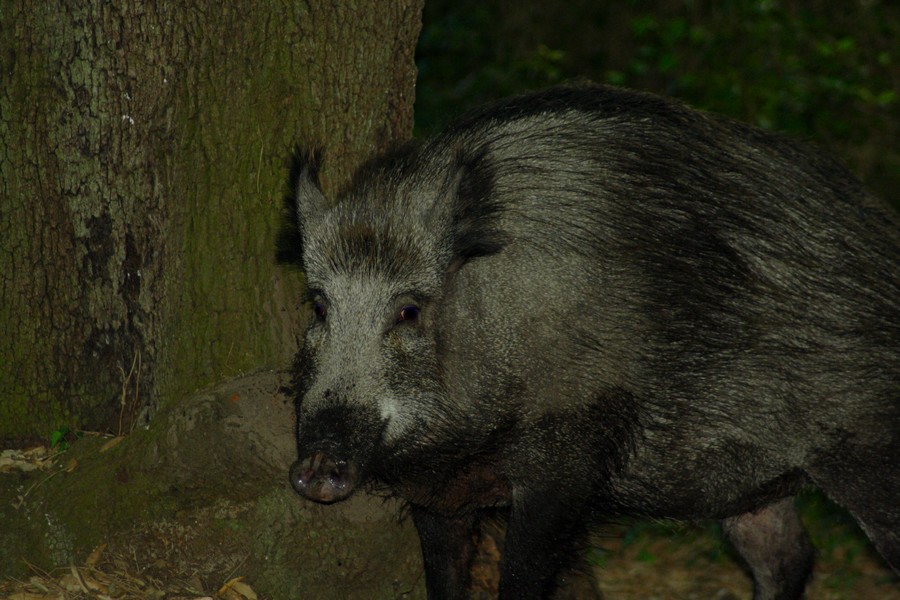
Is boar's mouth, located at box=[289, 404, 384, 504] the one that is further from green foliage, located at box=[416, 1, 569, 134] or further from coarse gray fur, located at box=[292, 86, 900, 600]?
green foliage, located at box=[416, 1, 569, 134]

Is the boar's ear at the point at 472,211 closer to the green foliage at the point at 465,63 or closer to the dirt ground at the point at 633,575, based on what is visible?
the dirt ground at the point at 633,575

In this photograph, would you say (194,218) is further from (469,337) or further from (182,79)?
(469,337)

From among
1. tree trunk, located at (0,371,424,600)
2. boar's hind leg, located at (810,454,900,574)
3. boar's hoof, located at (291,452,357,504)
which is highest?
boar's hoof, located at (291,452,357,504)

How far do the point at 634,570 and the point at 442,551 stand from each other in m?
2.41

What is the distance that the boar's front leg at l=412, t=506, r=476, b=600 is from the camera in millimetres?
4348

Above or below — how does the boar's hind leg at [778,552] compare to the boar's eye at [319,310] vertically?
Answer: below

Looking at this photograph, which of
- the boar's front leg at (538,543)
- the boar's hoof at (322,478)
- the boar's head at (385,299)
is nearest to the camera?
the boar's hoof at (322,478)

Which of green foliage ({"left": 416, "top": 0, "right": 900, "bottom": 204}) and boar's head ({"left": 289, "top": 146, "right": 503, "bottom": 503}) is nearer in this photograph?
boar's head ({"left": 289, "top": 146, "right": 503, "bottom": 503})

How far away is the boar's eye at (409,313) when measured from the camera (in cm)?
393

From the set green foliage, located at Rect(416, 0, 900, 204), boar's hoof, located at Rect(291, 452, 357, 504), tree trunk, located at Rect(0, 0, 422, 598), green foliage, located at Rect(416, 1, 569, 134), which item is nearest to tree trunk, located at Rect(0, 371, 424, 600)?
tree trunk, located at Rect(0, 0, 422, 598)

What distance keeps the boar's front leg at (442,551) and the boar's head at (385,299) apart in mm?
438

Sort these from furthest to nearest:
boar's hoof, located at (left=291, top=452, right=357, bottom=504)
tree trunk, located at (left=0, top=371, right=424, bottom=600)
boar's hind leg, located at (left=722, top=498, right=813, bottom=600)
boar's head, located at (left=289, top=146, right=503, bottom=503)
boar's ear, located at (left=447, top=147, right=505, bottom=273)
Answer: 1. boar's hind leg, located at (left=722, top=498, right=813, bottom=600)
2. tree trunk, located at (left=0, top=371, right=424, bottom=600)
3. boar's ear, located at (left=447, top=147, right=505, bottom=273)
4. boar's head, located at (left=289, top=146, right=503, bottom=503)
5. boar's hoof, located at (left=291, top=452, right=357, bottom=504)

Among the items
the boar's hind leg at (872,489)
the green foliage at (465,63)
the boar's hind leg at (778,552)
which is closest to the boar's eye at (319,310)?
the boar's hind leg at (872,489)

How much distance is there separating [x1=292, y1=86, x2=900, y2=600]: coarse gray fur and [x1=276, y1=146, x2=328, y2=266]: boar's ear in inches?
0.5
